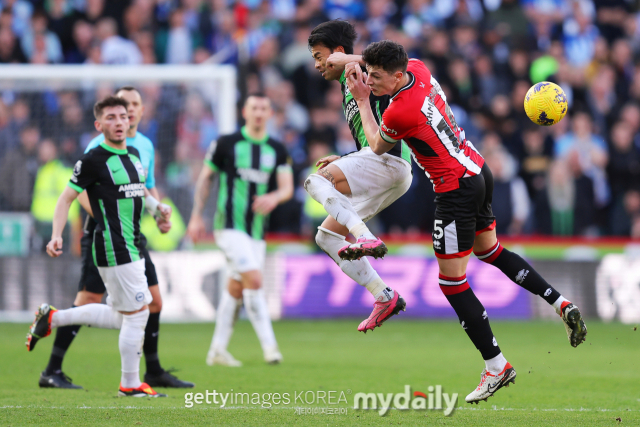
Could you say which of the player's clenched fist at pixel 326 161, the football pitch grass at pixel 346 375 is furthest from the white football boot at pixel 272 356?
the player's clenched fist at pixel 326 161

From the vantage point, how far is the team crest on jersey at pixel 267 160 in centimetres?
941

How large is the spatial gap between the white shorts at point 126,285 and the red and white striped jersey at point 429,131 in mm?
2233

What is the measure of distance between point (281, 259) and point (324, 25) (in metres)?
7.05

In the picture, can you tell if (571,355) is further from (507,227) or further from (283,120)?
(283,120)

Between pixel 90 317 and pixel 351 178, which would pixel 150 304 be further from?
pixel 351 178

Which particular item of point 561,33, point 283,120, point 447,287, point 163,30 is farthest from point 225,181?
point 561,33

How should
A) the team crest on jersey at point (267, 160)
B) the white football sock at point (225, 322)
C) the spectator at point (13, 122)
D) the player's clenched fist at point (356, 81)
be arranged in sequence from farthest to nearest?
the spectator at point (13, 122) → the team crest on jersey at point (267, 160) → the white football sock at point (225, 322) → the player's clenched fist at point (356, 81)

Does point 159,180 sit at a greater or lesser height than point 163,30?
lesser

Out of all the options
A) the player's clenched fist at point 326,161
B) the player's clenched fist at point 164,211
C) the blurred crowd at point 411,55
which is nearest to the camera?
the player's clenched fist at point 326,161

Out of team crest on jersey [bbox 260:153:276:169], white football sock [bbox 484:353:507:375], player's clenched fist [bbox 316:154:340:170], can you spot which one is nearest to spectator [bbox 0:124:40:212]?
team crest on jersey [bbox 260:153:276:169]

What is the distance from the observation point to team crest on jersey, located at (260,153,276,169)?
9.41 metres

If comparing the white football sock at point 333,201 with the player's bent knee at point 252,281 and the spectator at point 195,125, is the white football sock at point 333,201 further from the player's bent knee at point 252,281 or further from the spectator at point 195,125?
the spectator at point 195,125

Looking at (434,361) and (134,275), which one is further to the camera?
(434,361)

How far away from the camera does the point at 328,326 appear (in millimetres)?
12617
